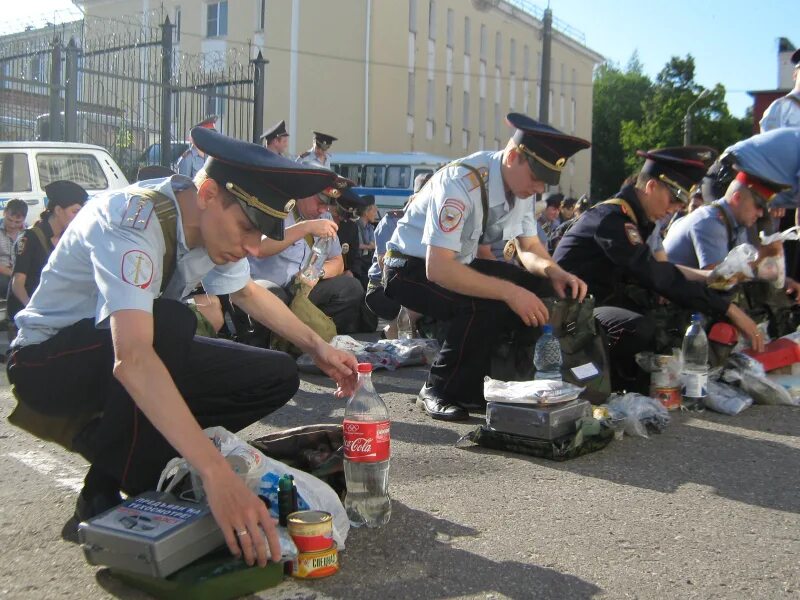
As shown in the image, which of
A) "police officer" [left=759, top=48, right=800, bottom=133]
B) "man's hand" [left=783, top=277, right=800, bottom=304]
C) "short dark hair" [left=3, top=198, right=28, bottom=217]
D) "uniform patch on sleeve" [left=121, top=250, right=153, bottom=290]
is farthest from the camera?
"short dark hair" [left=3, top=198, right=28, bottom=217]

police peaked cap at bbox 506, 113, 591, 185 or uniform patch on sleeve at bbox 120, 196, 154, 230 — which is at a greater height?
police peaked cap at bbox 506, 113, 591, 185

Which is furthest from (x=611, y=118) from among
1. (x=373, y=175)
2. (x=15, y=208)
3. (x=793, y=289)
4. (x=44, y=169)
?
(x=793, y=289)

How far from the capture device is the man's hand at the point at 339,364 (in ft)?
11.0

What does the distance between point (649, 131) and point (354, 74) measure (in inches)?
1032

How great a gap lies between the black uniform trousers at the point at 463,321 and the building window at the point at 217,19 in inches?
1341

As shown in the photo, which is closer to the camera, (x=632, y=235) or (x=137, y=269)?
(x=137, y=269)

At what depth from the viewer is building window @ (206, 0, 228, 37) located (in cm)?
3694

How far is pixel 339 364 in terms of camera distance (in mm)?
3361

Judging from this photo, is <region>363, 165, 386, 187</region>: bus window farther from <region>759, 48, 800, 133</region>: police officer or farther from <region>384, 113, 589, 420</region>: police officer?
<region>384, 113, 589, 420</region>: police officer

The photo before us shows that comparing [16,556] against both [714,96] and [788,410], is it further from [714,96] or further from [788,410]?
[714,96]

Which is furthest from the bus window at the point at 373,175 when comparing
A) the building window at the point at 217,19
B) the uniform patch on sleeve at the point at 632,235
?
the uniform patch on sleeve at the point at 632,235

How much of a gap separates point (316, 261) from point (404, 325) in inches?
37.3

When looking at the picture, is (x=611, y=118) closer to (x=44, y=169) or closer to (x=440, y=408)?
(x=44, y=169)

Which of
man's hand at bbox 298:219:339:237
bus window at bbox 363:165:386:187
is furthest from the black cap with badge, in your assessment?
bus window at bbox 363:165:386:187
